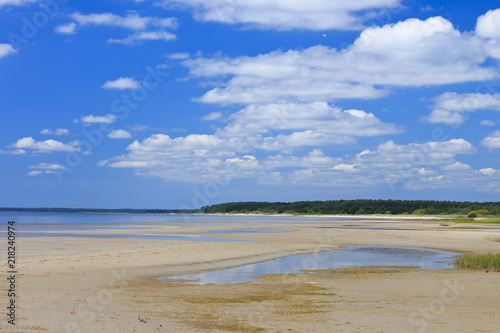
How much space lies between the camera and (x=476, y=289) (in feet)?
67.5

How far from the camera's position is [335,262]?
104 feet

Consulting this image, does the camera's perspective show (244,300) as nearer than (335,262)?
Yes

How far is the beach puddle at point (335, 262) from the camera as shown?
2469cm

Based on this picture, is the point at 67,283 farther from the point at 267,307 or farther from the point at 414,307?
the point at 414,307

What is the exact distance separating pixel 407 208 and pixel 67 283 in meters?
191

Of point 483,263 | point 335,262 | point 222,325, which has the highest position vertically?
point 483,263

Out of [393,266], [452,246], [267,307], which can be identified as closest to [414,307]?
[267,307]

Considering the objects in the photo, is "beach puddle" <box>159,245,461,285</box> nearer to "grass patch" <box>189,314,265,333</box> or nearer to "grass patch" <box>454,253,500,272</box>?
"grass patch" <box>454,253,500,272</box>

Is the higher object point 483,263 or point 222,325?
point 483,263

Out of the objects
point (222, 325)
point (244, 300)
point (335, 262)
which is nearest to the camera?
point (222, 325)

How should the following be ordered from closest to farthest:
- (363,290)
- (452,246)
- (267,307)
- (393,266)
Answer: (267,307) < (363,290) < (393,266) < (452,246)

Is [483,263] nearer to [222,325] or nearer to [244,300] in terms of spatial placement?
[244,300]

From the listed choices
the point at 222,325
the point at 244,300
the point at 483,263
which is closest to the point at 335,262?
the point at 483,263

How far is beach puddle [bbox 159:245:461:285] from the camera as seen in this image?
24.7 metres
